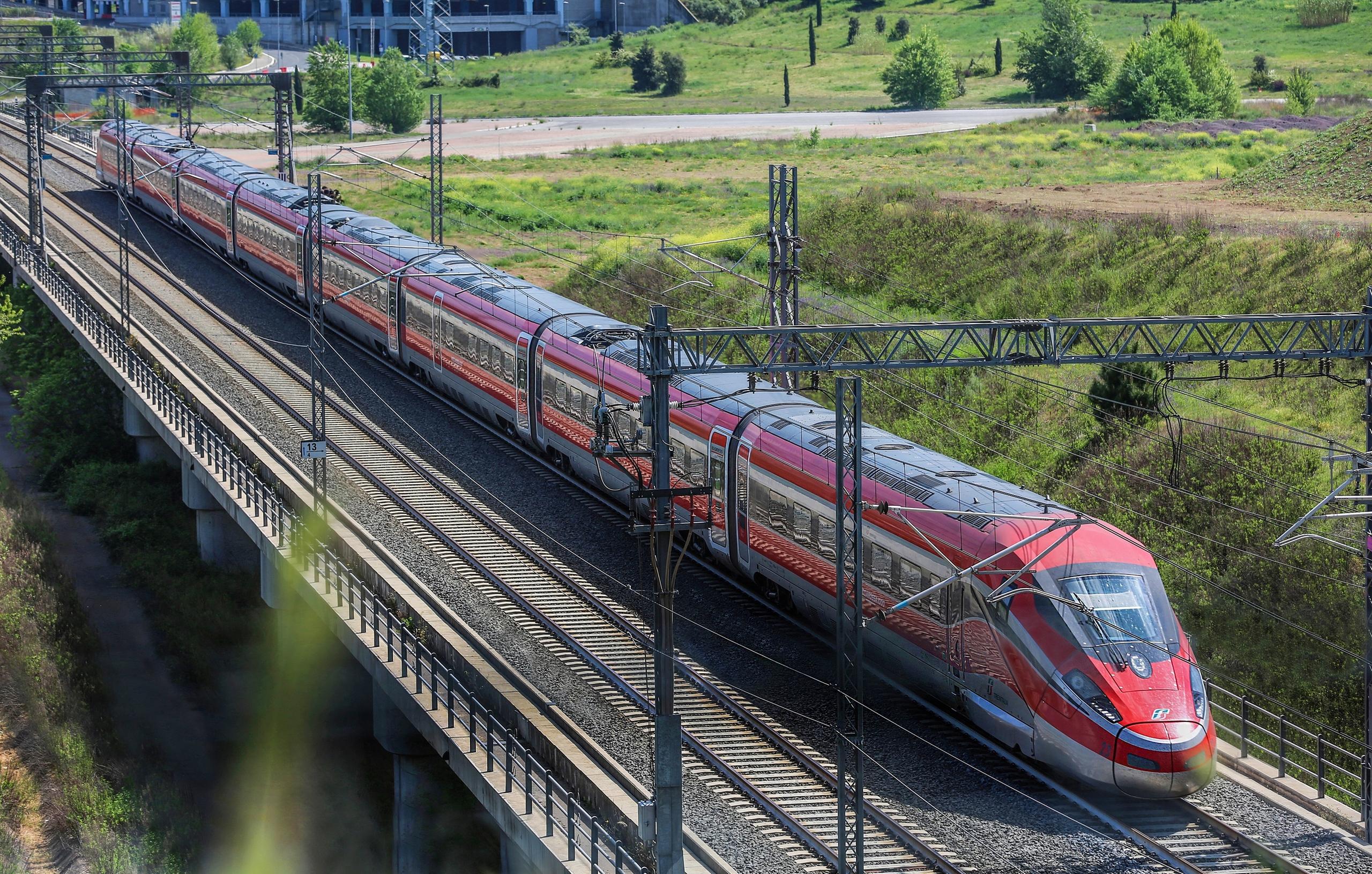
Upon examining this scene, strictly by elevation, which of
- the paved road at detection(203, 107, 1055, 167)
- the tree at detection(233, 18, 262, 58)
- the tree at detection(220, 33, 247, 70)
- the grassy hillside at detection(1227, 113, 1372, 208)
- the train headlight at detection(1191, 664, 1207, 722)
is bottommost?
the train headlight at detection(1191, 664, 1207, 722)

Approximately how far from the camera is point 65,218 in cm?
6394

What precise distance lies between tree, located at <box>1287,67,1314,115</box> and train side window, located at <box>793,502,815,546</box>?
246 feet

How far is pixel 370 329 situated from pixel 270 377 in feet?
10.2

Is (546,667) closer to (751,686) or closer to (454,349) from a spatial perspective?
(751,686)

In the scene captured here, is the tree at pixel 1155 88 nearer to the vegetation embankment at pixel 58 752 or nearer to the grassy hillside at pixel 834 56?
the grassy hillside at pixel 834 56

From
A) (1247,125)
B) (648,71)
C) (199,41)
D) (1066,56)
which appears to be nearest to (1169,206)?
(1247,125)

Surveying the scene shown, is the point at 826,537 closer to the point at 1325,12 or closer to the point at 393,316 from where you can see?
the point at 393,316

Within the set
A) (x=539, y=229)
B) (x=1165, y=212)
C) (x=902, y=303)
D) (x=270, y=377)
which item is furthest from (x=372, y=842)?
(x=539, y=229)

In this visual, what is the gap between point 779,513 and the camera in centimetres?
2625

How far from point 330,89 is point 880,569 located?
8434cm

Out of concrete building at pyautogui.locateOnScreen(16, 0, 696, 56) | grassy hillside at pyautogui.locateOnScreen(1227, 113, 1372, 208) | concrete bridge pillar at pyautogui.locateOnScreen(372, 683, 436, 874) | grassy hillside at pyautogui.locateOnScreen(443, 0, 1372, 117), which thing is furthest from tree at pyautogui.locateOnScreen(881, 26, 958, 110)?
concrete bridge pillar at pyautogui.locateOnScreen(372, 683, 436, 874)

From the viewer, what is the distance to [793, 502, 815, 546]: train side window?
25.2m

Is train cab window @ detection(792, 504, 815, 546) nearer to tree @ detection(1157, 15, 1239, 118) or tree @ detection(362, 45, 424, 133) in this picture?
tree @ detection(1157, 15, 1239, 118)

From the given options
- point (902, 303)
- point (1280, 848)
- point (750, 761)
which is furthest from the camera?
point (902, 303)
